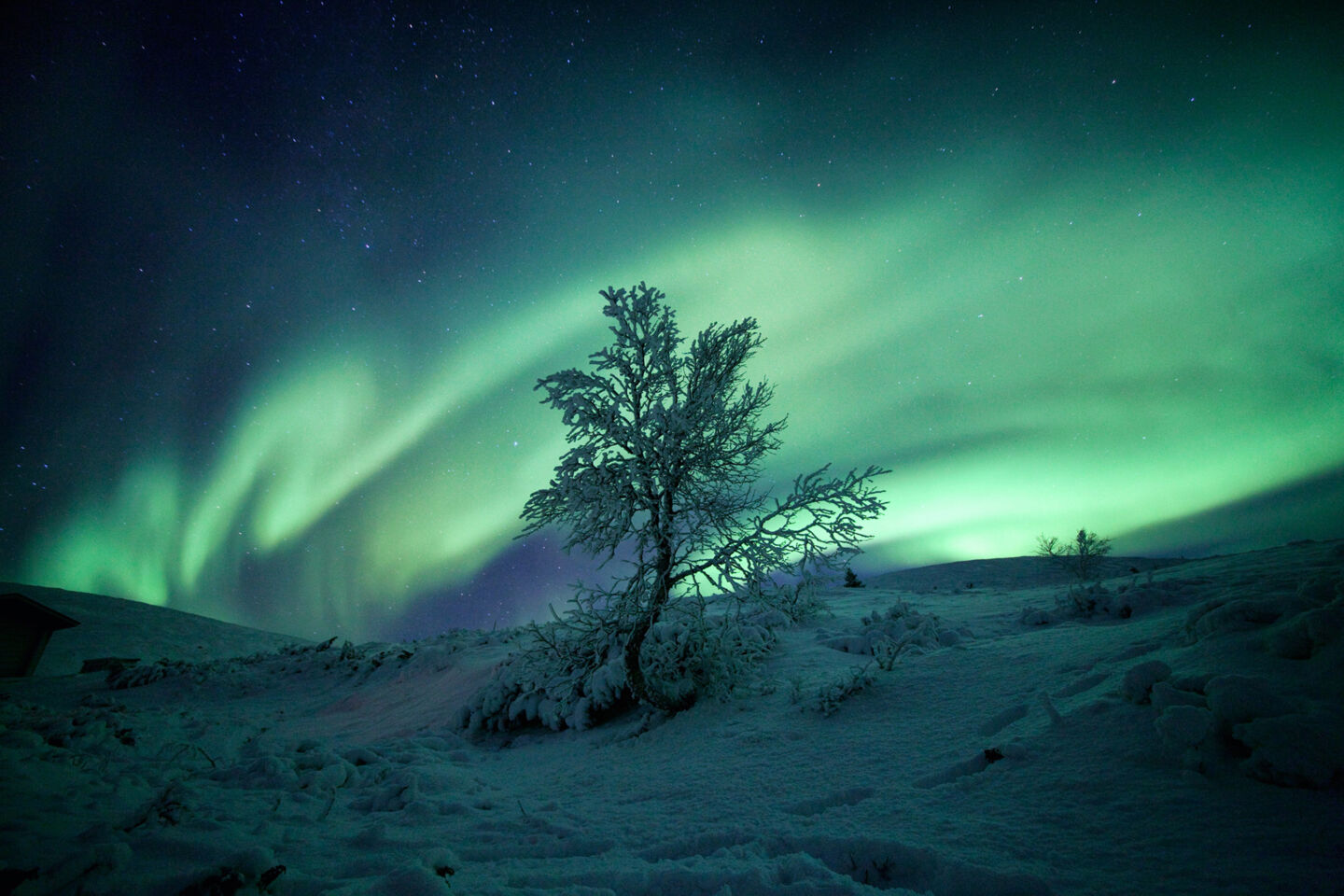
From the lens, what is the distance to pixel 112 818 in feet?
10.2

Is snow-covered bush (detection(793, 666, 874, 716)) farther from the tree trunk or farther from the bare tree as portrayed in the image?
the bare tree

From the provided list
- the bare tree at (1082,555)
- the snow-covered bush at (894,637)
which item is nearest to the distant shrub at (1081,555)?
the bare tree at (1082,555)

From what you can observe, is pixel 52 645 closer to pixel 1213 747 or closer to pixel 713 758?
pixel 713 758

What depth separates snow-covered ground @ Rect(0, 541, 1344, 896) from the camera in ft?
8.00

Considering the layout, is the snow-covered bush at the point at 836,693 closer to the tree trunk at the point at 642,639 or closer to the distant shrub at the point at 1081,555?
the tree trunk at the point at 642,639

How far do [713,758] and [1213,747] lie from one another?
13.4 ft

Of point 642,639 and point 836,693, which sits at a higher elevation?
point 642,639

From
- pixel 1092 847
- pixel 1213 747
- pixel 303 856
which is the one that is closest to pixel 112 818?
pixel 303 856

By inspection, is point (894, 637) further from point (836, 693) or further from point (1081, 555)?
point (1081, 555)

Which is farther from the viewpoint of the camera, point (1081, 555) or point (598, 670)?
point (1081, 555)

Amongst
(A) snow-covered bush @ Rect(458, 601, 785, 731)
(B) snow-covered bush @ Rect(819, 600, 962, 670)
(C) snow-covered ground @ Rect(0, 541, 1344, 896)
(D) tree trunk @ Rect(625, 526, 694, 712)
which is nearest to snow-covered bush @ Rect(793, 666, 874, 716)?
(C) snow-covered ground @ Rect(0, 541, 1344, 896)

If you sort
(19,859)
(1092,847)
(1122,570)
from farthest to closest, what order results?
(1122,570) → (1092,847) → (19,859)

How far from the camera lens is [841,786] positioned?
3.99 meters

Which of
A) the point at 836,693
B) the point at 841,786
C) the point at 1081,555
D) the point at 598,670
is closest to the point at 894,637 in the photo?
the point at 836,693
